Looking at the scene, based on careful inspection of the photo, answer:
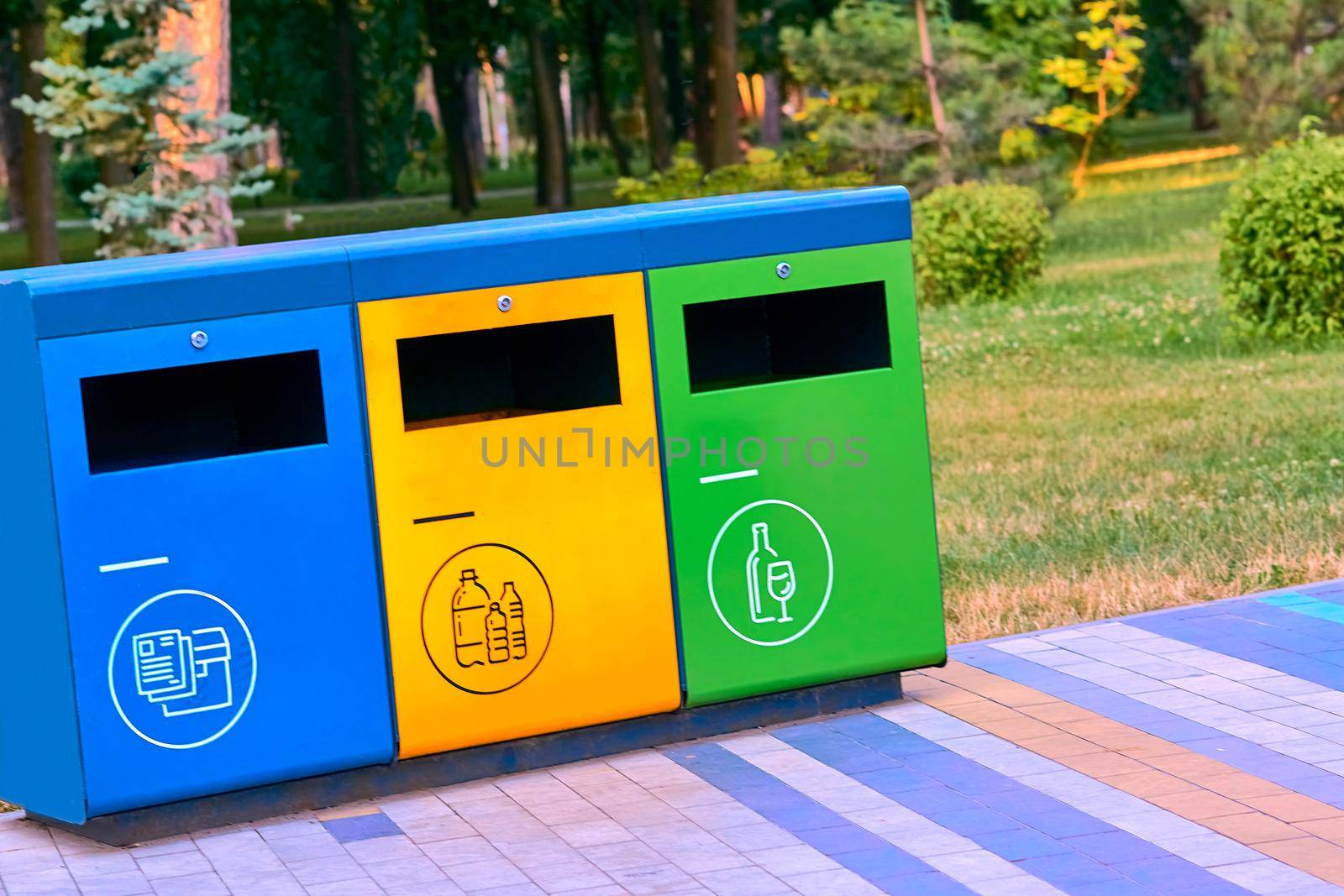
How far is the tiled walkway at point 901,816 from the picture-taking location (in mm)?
4656

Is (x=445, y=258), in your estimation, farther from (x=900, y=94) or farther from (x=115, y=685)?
(x=900, y=94)

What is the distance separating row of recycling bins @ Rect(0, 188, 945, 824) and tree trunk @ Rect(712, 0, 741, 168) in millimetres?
22043

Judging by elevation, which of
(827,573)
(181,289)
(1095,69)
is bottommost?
(827,573)

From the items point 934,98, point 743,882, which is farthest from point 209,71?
point 934,98

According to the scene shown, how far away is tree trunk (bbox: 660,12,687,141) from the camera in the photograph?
45.0 metres

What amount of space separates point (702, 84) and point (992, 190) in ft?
78.4

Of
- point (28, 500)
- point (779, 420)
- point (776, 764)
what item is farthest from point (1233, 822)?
point (28, 500)

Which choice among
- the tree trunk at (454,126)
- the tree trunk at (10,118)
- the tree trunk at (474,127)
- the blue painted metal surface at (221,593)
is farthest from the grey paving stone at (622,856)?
the tree trunk at (474,127)

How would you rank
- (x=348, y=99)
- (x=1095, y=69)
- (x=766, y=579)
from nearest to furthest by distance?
(x=766, y=579), (x=1095, y=69), (x=348, y=99)

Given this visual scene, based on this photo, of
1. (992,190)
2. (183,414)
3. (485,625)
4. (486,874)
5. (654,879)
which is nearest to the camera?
(654,879)

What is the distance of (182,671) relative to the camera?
514cm

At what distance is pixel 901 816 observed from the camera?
199 inches

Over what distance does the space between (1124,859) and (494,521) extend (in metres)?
1.98

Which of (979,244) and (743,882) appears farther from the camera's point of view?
(979,244)
